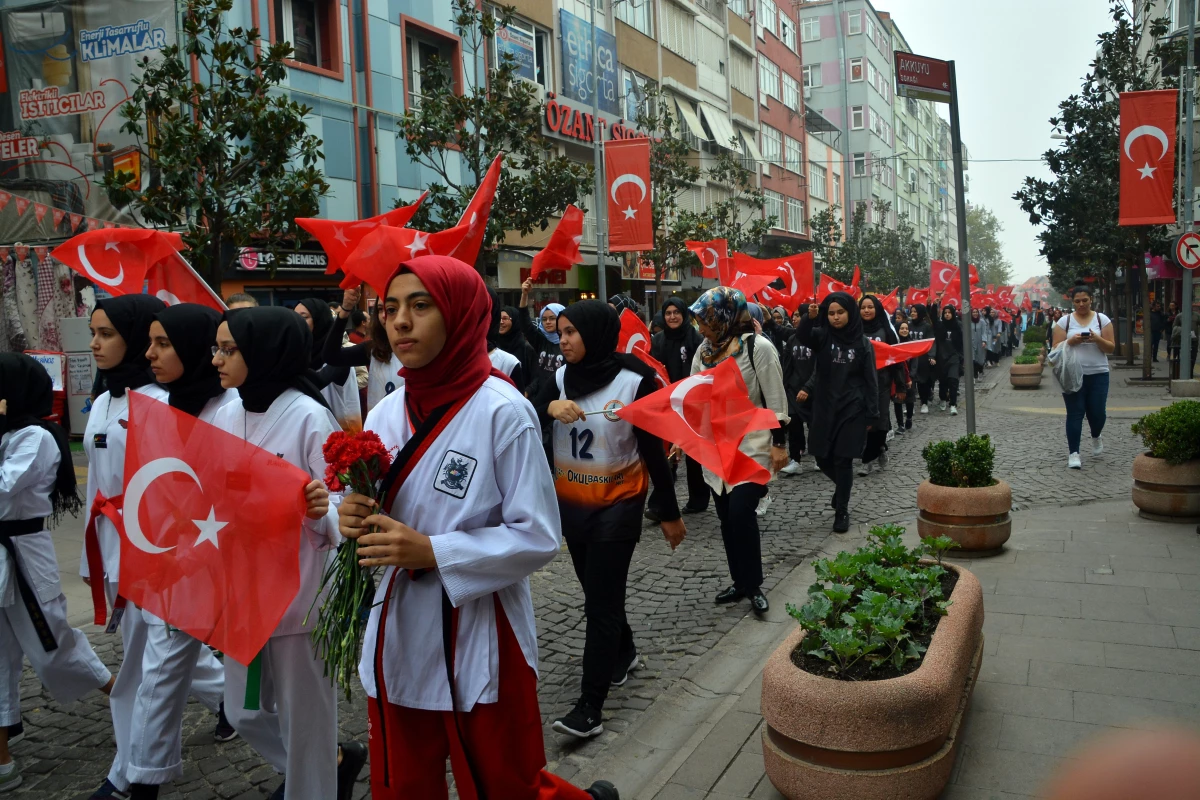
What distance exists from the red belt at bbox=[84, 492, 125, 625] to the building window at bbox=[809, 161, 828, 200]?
5889cm

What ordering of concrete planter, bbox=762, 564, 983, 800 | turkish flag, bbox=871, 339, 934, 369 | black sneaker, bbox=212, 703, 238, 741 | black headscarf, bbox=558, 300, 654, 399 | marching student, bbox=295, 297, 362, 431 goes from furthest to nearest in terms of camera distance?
1. turkish flag, bbox=871, 339, 934, 369
2. marching student, bbox=295, 297, 362, 431
3. black headscarf, bbox=558, 300, 654, 399
4. black sneaker, bbox=212, 703, 238, 741
5. concrete planter, bbox=762, 564, 983, 800

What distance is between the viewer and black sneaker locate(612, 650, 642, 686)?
5.20m

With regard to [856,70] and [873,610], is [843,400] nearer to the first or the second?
[873,610]

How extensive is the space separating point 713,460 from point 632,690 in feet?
4.14

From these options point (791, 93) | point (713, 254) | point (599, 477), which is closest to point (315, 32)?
point (713, 254)

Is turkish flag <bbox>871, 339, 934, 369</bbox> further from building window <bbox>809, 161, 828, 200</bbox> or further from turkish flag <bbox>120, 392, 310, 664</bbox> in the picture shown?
building window <bbox>809, 161, 828, 200</bbox>

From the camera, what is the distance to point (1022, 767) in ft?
12.7

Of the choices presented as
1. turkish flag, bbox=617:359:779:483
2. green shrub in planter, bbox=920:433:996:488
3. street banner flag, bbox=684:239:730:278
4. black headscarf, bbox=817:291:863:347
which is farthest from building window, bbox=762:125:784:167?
turkish flag, bbox=617:359:779:483

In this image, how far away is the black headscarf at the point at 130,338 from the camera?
4391 millimetres

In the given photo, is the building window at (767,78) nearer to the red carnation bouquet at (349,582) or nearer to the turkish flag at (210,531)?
the turkish flag at (210,531)

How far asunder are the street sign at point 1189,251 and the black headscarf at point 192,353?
63.9 feet

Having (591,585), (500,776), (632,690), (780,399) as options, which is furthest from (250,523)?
(780,399)

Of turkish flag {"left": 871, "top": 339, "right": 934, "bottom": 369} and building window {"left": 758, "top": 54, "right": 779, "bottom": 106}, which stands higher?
building window {"left": 758, "top": 54, "right": 779, "bottom": 106}

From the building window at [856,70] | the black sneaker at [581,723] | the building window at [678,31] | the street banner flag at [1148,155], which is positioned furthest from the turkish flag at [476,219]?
the building window at [856,70]
